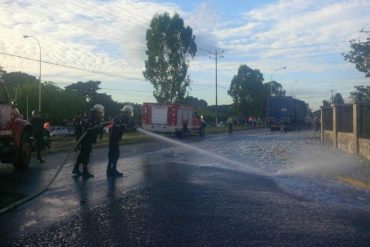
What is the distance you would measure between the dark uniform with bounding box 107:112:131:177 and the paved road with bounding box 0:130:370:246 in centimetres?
38

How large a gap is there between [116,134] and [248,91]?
266 feet

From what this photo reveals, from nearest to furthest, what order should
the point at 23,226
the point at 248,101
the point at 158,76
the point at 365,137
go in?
1. the point at 23,226
2. the point at 365,137
3. the point at 158,76
4. the point at 248,101

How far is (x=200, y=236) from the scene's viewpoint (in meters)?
5.70

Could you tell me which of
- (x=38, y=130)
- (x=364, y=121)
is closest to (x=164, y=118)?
(x=38, y=130)

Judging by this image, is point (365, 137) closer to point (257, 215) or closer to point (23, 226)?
point (257, 215)

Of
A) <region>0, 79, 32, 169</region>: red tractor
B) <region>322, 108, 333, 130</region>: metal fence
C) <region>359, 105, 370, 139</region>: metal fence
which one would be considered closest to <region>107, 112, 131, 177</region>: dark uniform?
<region>0, 79, 32, 169</region>: red tractor

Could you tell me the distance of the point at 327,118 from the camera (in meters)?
27.0

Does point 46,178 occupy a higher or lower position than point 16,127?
→ lower

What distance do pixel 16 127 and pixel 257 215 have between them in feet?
28.9

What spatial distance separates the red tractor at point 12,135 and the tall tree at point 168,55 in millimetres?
40492

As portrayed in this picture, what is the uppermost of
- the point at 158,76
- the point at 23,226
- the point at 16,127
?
the point at 158,76

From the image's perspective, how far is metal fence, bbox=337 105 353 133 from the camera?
19380 millimetres

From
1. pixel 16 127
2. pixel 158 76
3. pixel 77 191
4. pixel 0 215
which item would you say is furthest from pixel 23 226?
pixel 158 76

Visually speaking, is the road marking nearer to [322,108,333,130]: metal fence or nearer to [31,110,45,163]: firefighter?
[31,110,45,163]: firefighter
